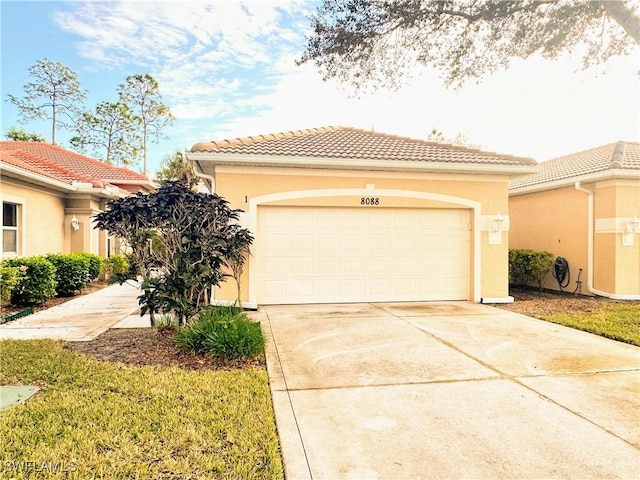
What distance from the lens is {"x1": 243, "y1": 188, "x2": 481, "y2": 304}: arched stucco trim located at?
8.68 metres

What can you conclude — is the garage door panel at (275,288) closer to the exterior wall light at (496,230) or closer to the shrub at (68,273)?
the exterior wall light at (496,230)

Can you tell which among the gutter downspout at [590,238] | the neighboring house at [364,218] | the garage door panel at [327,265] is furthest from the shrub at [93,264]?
the gutter downspout at [590,238]

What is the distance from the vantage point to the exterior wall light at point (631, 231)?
977cm

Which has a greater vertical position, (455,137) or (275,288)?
(455,137)

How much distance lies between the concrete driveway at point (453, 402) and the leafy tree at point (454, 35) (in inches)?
212

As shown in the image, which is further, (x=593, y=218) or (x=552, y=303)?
(x=593, y=218)

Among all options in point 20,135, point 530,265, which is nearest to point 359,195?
point 530,265

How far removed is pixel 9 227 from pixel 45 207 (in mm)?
1755

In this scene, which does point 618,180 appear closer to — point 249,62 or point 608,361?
point 608,361

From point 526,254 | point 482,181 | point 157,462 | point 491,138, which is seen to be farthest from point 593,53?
point 491,138

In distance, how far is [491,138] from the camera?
128ft

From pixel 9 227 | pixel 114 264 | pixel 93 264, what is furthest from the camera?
pixel 114 264

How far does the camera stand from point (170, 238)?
5898mm

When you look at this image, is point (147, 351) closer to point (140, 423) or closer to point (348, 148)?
point (140, 423)
